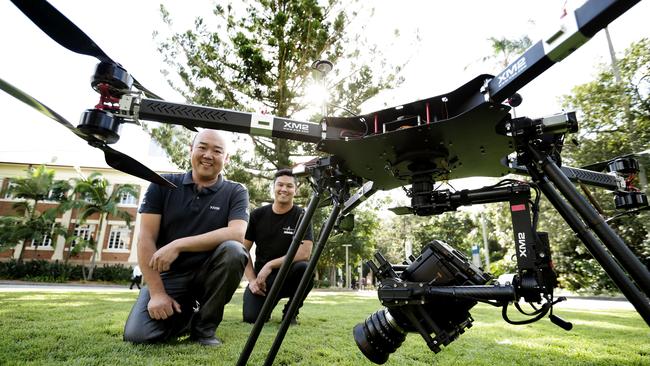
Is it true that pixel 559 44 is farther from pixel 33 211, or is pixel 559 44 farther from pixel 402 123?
pixel 33 211

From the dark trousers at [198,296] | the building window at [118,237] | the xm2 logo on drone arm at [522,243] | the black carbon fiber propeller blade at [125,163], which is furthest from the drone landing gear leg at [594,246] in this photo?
the building window at [118,237]

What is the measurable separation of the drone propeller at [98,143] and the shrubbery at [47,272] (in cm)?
3142

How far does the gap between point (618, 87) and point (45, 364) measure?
854 inches

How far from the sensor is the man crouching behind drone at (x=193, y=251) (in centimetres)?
245

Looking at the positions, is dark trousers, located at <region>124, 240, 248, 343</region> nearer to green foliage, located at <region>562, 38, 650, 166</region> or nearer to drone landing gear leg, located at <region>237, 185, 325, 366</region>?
drone landing gear leg, located at <region>237, 185, 325, 366</region>

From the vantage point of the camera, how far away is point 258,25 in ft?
40.3

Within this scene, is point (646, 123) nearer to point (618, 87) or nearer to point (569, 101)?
point (618, 87)

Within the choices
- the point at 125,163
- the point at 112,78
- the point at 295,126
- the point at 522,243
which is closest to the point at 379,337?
the point at 522,243

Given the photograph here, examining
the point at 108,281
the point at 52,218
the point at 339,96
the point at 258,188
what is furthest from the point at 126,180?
the point at 339,96

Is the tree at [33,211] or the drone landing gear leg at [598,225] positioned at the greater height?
the tree at [33,211]

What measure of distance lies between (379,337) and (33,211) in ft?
117

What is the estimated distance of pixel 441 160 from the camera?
1.50m

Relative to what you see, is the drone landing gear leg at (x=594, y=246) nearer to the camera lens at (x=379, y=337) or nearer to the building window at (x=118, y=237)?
the camera lens at (x=379, y=337)

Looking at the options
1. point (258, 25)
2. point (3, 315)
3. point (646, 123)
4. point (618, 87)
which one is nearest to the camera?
point (3, 315)
